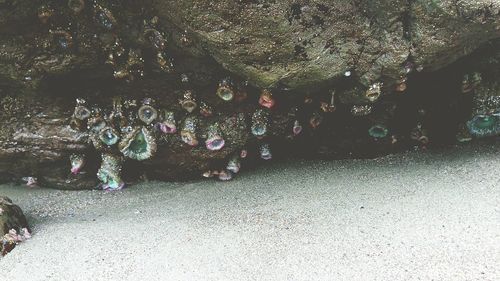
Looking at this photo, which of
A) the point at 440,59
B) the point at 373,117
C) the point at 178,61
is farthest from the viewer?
the point at 373,117

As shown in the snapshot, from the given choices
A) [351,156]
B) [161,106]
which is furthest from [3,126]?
[351,156]

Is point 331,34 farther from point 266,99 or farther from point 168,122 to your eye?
point 168,122

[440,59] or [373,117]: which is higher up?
[440,59]

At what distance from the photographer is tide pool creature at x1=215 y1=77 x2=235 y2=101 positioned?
3.10 meters

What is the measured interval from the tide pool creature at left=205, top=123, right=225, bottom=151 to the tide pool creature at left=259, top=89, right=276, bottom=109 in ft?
1.30

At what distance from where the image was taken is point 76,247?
2.87m

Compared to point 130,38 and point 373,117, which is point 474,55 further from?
point 130,38

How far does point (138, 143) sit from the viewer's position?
11.2 feet

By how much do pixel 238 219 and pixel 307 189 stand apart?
20.8 inches

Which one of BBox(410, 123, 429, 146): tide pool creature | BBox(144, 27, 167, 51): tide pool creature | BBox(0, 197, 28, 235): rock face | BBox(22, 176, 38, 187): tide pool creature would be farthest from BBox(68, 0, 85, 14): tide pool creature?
BBox(410, 123, 429, 146): tide pool creature

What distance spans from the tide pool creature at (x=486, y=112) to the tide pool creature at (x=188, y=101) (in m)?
1.85

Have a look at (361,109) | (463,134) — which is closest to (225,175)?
(361,109)

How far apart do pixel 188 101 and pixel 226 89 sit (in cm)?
30

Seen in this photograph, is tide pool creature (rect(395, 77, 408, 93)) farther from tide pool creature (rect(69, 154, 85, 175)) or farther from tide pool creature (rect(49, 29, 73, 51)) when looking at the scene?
tide pool creature (rect(69, 154, 85, 175))
